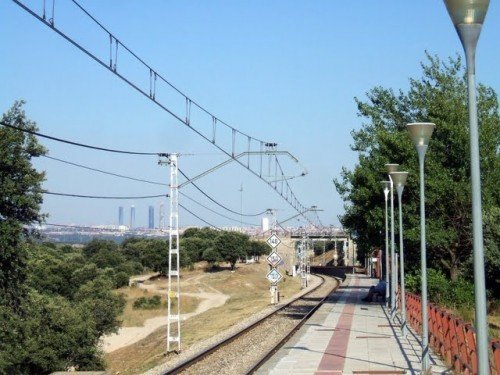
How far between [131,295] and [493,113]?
58.4 m

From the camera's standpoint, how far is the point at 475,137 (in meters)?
7.88

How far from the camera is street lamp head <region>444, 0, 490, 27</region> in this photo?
7930mm

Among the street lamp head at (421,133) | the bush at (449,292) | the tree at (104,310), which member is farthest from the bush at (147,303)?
the street lamp head at (421,133)

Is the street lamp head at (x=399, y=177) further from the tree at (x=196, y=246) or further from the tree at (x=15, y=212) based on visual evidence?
the tree at (x=196, y=246)

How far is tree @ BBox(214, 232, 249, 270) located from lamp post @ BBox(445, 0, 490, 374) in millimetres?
117969

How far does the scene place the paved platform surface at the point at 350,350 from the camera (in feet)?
53.8

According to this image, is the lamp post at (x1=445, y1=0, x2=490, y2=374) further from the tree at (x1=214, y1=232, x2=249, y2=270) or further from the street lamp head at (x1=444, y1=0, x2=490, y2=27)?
the tree at (x1=214, y1=232, x2=249, y2=270)

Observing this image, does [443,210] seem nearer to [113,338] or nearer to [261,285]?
[113,338]

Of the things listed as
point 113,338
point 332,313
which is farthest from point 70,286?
point 332,313

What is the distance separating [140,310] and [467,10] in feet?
230

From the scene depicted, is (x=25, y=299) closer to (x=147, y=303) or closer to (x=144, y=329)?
(x=144, y=329)

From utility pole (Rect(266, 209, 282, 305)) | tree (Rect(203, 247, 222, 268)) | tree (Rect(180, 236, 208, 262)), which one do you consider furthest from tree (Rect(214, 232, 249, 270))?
utility pole (Rect(266, 209, 282, 305))

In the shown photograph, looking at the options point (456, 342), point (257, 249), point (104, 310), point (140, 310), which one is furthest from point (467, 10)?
point (257, 249)

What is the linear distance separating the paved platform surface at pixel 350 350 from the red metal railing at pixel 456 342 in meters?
0.37
